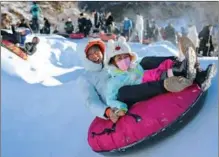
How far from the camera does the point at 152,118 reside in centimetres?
176

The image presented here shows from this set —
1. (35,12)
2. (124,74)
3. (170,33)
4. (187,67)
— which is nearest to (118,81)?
→ (124,74)

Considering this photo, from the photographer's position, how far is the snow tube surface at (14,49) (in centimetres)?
200

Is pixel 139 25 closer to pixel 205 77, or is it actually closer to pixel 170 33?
pixel 170 33

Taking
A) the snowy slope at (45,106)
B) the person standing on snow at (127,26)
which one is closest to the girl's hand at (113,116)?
the snowy slope at (45,106)

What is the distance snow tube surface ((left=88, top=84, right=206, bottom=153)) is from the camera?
5.78 ft

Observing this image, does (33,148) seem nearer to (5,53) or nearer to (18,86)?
(18,86)

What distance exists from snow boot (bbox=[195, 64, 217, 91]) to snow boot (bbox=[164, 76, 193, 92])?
0.04 m

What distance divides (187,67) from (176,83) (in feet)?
0.23

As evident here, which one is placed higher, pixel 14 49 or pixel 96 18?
pixel 96 18

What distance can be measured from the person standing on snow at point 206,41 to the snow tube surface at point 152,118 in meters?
0.22

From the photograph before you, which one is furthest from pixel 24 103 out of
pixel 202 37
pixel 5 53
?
pixel 202 37

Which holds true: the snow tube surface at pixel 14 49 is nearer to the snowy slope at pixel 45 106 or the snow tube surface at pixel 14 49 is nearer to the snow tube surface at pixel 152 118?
the snowy slope at pixel 45 106

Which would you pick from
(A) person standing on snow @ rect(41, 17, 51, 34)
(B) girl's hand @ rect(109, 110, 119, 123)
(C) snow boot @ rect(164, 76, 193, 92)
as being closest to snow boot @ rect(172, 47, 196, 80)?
(C) snow boot @ rect(164, 76, 193, 92)

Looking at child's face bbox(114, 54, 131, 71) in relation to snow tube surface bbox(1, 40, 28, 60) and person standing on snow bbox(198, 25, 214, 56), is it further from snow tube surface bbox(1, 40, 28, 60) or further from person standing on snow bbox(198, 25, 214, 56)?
snow tube surface bbox(1, 40, 28, 60)
